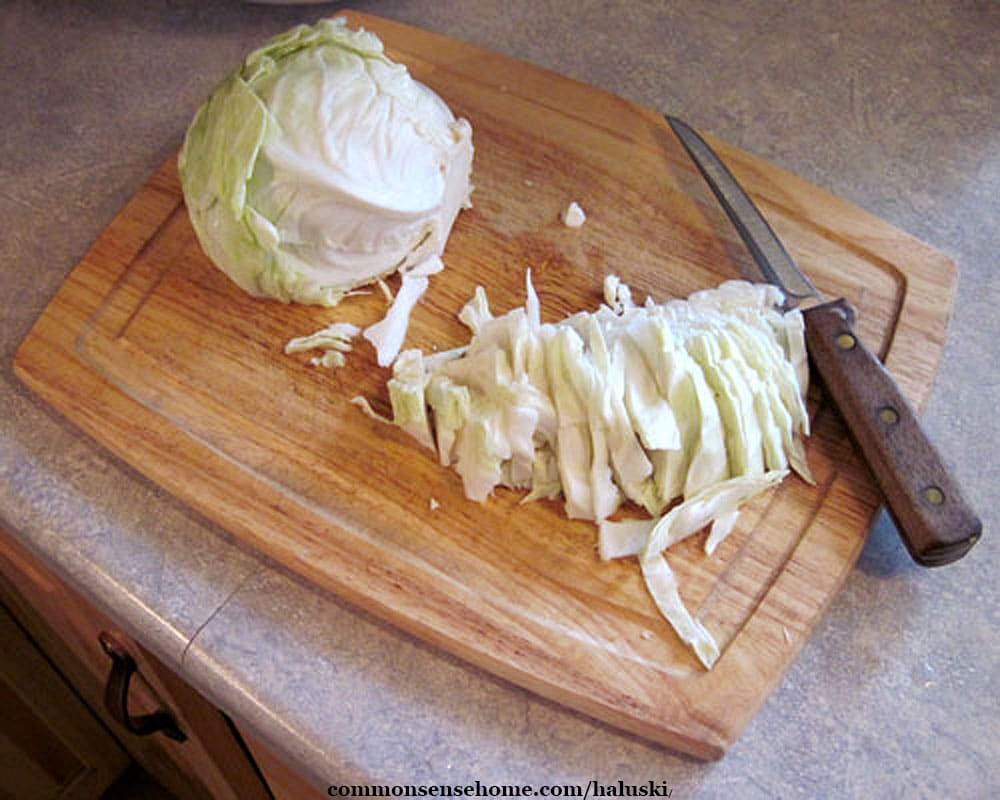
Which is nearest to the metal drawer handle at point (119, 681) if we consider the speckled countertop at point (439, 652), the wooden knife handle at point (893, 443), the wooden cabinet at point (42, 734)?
the speckled countertop at point (439, 652)

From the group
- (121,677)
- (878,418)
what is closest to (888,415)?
(878,418)

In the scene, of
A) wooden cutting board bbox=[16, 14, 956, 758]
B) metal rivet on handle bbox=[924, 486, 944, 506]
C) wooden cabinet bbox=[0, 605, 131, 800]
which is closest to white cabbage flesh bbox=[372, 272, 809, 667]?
wooden cutting board bbox=[16, 14, 956, 758]

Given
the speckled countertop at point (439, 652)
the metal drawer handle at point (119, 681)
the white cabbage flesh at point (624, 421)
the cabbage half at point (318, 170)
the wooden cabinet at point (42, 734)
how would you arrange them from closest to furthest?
the speckled countertop at point (439, 652), the white cabbage flesh at point (624, 421), the cabbage half at point (318, 170), the metal drawer handle at point (119, 681), the wooden cabinet at point (42, 734)

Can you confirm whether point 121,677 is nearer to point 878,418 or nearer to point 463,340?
point 463,340

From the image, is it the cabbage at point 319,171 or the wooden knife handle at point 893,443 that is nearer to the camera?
the wooden knife handle at point 893,443

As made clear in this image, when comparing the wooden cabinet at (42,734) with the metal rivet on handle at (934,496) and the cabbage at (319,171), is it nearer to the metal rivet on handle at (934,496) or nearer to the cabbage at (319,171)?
the cabbage at (319,171)

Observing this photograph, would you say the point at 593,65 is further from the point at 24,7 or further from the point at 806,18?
the point at 24,7
